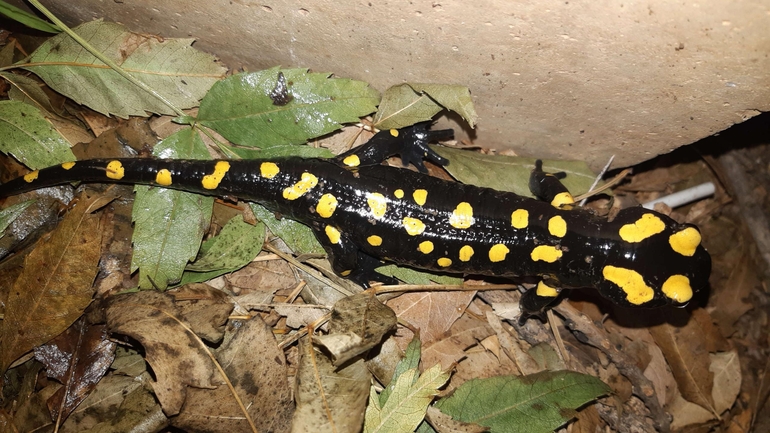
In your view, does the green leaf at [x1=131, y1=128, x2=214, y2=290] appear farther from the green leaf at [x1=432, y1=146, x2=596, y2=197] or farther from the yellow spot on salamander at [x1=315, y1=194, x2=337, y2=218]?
the green leaf at [x1=432, y1=146, x2=596, y2=197]

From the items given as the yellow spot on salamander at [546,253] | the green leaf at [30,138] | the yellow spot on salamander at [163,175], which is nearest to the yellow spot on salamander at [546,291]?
the yellow spot on salamander at [546,253]

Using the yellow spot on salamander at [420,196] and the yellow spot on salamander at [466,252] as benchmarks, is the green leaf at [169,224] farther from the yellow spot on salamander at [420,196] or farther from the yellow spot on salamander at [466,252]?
the yellow spot on salamander at [466,252]

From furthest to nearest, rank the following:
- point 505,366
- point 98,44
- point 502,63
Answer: point 505,366 → point 98,44 → point 502,63

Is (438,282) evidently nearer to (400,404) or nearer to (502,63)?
(400,404)

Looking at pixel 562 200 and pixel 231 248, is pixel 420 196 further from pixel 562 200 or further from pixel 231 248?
pixel 231 248

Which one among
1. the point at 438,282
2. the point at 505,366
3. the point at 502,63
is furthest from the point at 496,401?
the point at 502,63

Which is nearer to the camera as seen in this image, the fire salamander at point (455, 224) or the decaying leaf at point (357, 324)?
the decaying leaf at point (357, 324)
